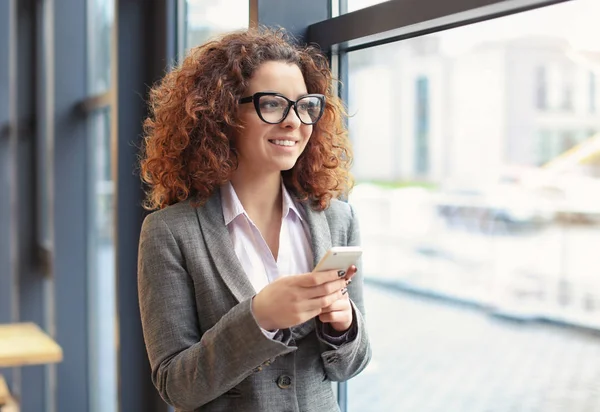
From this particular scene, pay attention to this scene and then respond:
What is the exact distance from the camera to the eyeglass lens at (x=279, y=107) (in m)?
1.39

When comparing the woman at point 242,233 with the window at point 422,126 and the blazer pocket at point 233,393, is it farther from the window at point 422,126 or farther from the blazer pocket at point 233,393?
the window at point 422,126

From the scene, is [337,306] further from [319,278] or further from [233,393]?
[233,393]

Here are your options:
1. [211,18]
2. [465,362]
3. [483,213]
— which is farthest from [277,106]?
[211,18]

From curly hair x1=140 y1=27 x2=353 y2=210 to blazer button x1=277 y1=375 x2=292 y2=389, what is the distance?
13.6 inches

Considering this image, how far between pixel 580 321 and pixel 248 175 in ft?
A: 2.22

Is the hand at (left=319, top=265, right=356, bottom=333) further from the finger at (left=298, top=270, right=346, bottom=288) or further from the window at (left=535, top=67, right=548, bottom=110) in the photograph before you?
the window at (left=535, top=67, right=548, bottom=110)

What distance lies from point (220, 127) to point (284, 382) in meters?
0.50

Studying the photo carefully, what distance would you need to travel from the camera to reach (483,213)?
5.10ft

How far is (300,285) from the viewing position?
1.19 m

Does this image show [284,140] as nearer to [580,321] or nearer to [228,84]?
[228,84]

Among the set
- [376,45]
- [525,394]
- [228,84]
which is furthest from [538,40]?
[525,394]

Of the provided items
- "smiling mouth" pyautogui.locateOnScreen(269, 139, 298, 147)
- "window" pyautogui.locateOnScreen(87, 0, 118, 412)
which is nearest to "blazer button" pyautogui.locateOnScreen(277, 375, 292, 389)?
"smiling mouth" pyautogui.locateOnScreen(269, 139, 298, 147)

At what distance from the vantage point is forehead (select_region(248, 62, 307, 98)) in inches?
55.7

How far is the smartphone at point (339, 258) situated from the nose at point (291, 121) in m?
0.33
